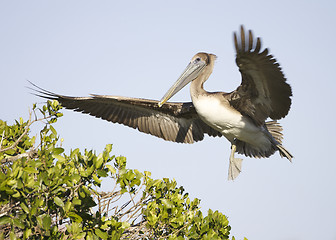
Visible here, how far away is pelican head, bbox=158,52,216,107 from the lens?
7781 mm

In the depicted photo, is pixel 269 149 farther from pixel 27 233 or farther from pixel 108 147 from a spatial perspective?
pixel 27 233

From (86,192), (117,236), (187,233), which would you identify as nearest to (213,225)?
(187,233)

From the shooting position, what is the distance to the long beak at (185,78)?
7.77m

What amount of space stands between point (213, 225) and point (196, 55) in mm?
3897

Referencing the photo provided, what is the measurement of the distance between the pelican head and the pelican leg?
1497 millimetres

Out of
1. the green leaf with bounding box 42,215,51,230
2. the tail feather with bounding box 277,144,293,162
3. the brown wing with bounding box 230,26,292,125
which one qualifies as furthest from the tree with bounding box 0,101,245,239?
the tail feather with bounding box 277,144,293,162

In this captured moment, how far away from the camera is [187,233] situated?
15.6 ft

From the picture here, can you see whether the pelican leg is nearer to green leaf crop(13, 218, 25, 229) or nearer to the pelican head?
the pelican head

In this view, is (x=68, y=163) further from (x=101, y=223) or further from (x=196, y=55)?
(x=196, y=55)

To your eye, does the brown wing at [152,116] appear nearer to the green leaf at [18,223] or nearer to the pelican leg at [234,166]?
the pelican leg at [234,166]

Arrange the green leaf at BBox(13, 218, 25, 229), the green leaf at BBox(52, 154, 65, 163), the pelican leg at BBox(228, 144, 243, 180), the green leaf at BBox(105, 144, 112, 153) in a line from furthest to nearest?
the pelican leg at BBox(228, 144, 243, 180), the green leaf at BBox(105, 144, 112, 153), the green leaf at BBox(52, 154, 65, 163), the green leaf at BBox(13, 218, 25, 229)

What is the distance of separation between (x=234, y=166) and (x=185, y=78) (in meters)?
1.87

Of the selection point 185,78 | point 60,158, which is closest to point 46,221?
point 60,158

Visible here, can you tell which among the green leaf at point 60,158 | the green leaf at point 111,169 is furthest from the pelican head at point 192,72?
the green leaf at point 60,158
